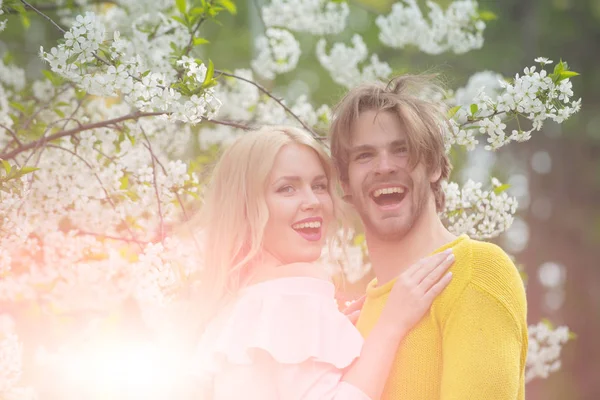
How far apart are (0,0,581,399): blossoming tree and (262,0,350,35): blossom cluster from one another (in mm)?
11

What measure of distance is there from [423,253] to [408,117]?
47 cm

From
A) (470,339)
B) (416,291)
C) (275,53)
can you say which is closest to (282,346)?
(416,291)

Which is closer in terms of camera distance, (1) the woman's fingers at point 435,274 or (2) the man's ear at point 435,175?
(1) the woman's fingers at point 435,274

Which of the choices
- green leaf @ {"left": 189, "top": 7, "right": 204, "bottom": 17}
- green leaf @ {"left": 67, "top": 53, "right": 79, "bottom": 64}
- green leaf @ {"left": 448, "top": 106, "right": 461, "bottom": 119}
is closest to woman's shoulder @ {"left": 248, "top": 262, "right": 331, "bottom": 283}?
green leaf @ {"left": 448, "top": 106, "right": 461, "bottom": 119}

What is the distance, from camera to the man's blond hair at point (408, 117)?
257cm

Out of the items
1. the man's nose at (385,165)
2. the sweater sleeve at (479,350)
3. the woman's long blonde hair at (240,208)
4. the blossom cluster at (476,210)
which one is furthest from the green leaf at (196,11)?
the sweater sleeve at (479,350)

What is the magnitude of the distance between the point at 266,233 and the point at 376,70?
9.03 feet

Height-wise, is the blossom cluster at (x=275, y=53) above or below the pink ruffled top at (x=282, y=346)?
above

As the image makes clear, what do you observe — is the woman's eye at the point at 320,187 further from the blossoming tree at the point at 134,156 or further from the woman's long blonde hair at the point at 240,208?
the blossoming tree at the point at 134,156

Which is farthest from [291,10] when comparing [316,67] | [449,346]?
[316,67]

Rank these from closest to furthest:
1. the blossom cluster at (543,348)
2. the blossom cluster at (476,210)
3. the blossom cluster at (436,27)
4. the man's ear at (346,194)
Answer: the man's ear at (346,194) → the blossom cluster at (476,210) → the blossom cluster at (436,27) → the blossom cluster at (543,348)

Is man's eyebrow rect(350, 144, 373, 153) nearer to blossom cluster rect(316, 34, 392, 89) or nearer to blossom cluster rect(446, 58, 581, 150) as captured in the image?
blossom cluster rect(446, 58, 581, 150)

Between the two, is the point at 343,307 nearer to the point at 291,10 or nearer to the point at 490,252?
the point at 490,252

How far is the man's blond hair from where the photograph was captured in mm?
2570
